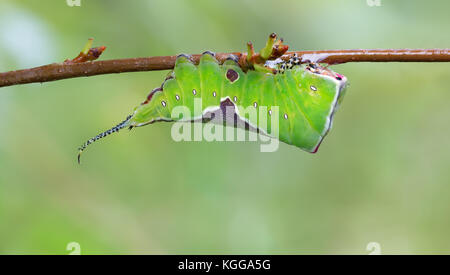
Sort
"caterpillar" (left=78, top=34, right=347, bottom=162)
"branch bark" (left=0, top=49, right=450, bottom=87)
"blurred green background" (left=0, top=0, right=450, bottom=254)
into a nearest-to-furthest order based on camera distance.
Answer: "branch bark" (left=0, top=49, right=450, bottom=87) → "caterpillar" (left=78, top=34, right=347, bottom=162) → "blurred green background" (left=0, top=0, right=450, bottom=254)

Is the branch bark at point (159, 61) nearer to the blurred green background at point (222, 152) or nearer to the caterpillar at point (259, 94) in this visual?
the caterpillar at point (259, 94)

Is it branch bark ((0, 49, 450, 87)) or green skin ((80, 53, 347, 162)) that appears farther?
green skin ((80, 53, 347, 162))

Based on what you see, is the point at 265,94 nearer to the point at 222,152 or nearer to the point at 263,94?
the point at 263,94

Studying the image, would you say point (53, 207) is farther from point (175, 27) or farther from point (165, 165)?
point (175, 27)

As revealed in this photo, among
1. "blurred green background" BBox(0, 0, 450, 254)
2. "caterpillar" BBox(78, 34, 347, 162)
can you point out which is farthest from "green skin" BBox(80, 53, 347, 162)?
"blurred green background" BBox(0, 0, 450, 254)

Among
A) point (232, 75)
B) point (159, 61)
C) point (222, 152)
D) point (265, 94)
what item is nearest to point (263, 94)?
point (265, 94)

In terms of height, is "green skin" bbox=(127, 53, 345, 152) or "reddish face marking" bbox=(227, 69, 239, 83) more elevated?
"reddish face marking" bbox=(227, 69, 239, 83)

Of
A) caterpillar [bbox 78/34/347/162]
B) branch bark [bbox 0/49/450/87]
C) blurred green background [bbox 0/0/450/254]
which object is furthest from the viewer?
blurred green background [bbox 0/0/450/254]

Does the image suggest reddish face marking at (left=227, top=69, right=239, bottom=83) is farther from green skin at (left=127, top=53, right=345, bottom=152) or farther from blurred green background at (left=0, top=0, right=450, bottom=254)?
blurred green background at (left=0, top=0, right=450, bottom=254)
